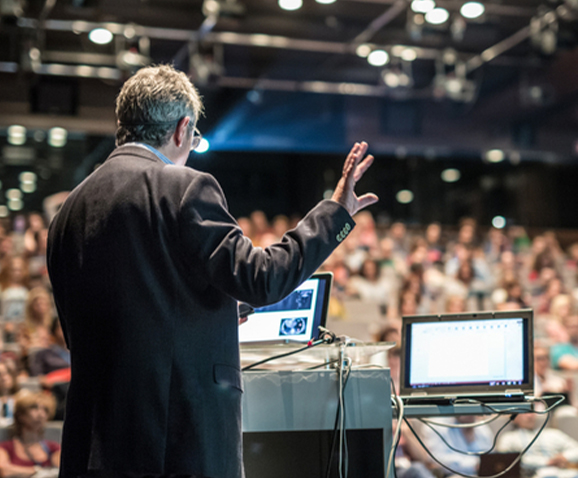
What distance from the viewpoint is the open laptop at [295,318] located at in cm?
182

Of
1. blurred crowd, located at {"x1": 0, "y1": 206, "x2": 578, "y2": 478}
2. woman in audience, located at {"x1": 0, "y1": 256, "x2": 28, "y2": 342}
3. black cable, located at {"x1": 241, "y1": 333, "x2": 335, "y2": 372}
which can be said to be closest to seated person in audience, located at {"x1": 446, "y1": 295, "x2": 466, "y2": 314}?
blurred crowd, located at {"x1": 0, "y1": 206, "x2": 578, "y2": 478}

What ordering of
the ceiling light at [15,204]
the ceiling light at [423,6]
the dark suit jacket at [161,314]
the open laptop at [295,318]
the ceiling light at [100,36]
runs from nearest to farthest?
the dark suit jacket at [161,314] < the open laptop at [295,318] < the ceiling light at [423,6] < the ceiling light at [100,36] < the ceiling light at [15,204]

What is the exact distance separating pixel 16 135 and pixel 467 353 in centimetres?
841

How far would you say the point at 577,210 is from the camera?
36.5ft

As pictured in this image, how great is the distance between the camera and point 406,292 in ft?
19.4

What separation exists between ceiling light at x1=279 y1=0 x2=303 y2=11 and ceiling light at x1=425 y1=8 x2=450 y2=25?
1.46 meters

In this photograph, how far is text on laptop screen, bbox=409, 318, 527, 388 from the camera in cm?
195

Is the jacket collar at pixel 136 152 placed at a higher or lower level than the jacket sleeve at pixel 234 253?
higher

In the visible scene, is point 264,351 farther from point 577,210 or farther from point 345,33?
point 577,210

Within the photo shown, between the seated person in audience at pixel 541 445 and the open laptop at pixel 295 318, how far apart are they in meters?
2.20

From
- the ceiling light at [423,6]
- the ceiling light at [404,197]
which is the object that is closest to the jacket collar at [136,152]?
the ceiling light at [423,6]

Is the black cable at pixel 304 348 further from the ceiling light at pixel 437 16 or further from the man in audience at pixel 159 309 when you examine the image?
the ceiling light at pixel 437 16

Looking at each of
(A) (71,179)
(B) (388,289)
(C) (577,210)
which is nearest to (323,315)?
(B) (388,289)

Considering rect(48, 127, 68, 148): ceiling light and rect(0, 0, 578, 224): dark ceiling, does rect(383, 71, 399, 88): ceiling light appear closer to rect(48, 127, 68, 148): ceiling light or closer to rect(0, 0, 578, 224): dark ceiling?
rect(0, 0, 578, 224): dark ceiling
